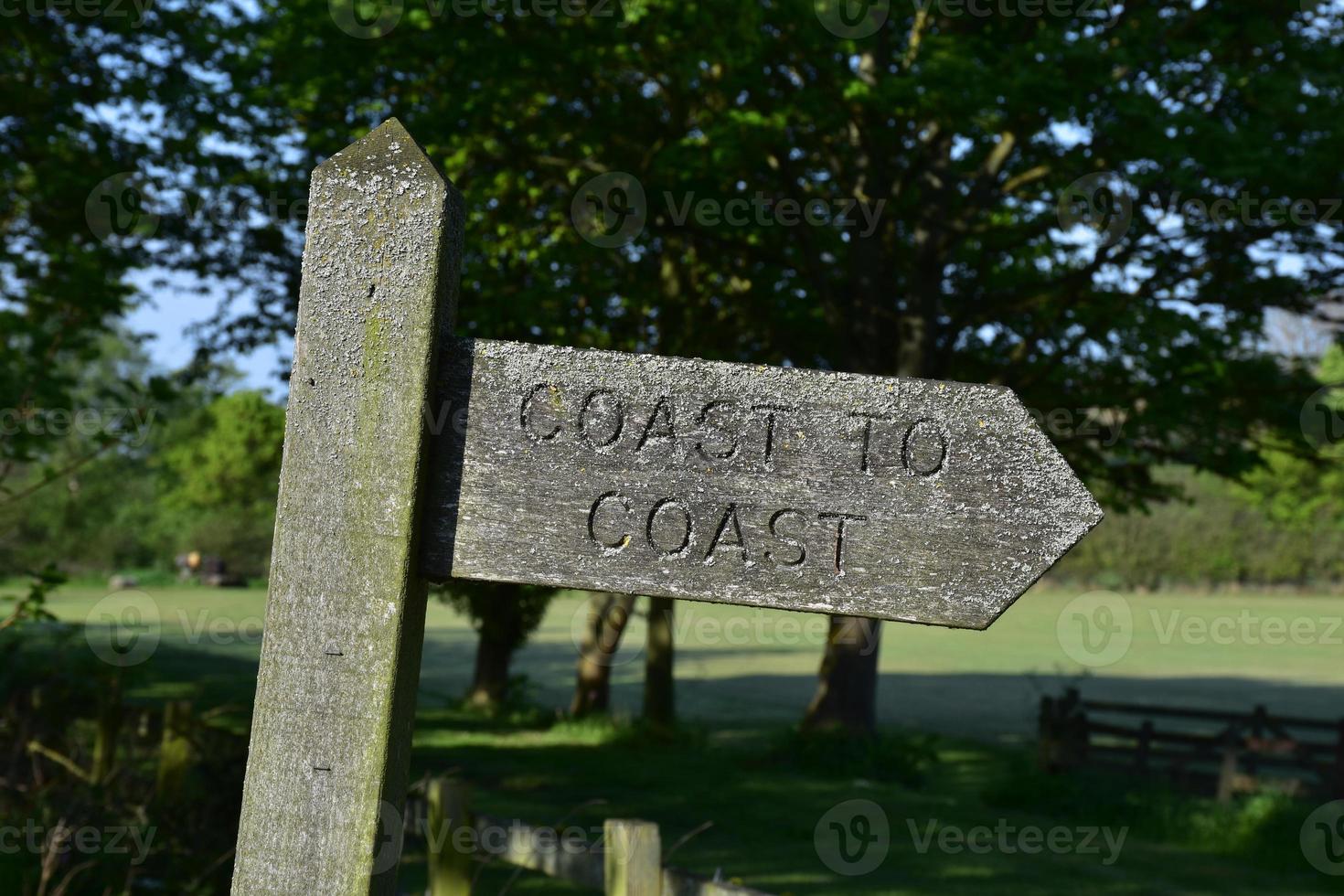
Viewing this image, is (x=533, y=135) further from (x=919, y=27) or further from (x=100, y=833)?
(x=100, y=833)

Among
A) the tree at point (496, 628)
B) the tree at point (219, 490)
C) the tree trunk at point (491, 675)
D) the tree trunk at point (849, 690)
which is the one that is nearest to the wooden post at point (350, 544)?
the tree trunk at point (849, 690)

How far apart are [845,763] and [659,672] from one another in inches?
156

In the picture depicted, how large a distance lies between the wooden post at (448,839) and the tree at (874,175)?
27.1 ft

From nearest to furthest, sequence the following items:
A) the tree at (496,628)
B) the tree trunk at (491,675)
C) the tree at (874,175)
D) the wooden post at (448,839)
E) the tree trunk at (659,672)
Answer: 1. the wooden post at (448,839)
2. the tree at (874,175)
3. the tree trunk at (659,672)
4. the tree at (496,628)
5. the tree trunk at (491,675)

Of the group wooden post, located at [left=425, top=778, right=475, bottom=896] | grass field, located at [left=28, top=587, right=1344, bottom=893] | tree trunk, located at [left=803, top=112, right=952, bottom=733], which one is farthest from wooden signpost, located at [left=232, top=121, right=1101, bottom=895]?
tree trunk, located at [left=803, top=112, right=952, bottom=733]

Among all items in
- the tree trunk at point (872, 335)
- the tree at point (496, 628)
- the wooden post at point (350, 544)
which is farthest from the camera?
the tree at point (496, 628)

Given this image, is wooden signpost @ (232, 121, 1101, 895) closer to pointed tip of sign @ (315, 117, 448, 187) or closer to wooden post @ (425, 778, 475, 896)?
pointed tip of sign @ (315, 117, 448, 187)

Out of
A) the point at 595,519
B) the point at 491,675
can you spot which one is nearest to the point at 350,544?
the point at 595,519

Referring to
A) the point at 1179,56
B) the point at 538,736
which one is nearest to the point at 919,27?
the point at 1179,56

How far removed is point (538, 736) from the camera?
19.0 metres

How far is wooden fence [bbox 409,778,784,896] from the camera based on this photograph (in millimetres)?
4418

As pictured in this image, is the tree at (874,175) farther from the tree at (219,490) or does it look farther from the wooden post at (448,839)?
the tree at (219,490)

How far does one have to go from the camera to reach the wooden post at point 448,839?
16.9 ft

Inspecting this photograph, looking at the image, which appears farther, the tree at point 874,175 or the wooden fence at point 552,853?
the tree at point 874,175
